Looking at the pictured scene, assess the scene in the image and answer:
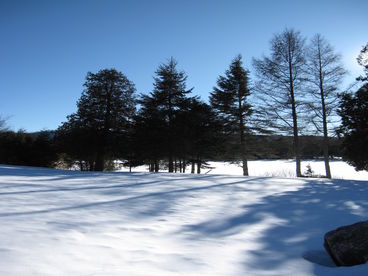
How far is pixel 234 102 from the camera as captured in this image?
1967cm

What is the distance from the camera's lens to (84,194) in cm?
508

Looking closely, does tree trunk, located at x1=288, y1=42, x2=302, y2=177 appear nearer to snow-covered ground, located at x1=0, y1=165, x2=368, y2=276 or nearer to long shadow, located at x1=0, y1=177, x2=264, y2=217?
snow-covered ground, located at x1=0, y1=165, x2=368, y2=276

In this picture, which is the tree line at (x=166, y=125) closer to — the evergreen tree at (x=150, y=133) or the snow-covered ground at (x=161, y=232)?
the evergreen tree at (x=150, y=133)

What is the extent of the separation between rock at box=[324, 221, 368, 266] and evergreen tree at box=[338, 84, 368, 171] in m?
13.3

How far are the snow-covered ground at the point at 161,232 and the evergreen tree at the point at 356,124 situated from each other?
9.81 m

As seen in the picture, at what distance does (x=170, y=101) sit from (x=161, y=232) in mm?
16110

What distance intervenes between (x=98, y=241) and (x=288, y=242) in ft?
9.11

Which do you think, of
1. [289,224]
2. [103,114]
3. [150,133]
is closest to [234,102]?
[150,133]

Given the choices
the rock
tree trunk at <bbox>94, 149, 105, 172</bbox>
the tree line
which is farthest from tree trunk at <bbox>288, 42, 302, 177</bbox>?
tree trunk at <bbox>94, 149, 105, 172</bbox>

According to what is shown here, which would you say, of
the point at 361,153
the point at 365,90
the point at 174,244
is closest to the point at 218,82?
the point at 365,90

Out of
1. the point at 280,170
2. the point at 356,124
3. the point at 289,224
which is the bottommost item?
the point at 289,224

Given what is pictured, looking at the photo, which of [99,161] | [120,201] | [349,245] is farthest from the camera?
[99,161]

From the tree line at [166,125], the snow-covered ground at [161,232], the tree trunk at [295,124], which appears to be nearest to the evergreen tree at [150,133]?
the tree line at [166,125]

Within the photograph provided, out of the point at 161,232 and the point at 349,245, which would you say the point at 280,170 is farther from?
the point at 161,232
